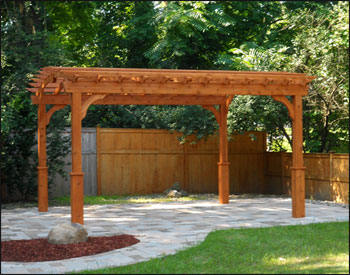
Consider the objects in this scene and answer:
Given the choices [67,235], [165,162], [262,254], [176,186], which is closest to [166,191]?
[176,186]

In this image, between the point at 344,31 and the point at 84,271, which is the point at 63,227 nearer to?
the point at 84,271

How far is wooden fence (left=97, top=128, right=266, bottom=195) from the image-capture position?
1538 centimetres

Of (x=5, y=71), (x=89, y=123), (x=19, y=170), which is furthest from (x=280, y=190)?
(x=5, y=71)

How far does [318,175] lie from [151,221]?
5.97 meters

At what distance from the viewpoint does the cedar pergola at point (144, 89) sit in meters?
9.58

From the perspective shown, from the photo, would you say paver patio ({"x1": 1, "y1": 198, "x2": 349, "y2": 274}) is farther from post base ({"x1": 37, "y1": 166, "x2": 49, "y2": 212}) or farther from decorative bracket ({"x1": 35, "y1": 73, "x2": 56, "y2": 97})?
decorative bracket ({"x1": 35, "y1": 73, "x2": 56, "y2": 97})

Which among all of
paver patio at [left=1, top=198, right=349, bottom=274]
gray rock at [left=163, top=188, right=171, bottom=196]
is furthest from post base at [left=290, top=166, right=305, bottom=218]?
gray rock at [left=163, top=188, right=171, bottom=196]

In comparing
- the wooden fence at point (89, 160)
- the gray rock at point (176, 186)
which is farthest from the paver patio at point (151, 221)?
the wooden fence at point (89, 160)

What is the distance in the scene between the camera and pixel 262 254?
22.7ft

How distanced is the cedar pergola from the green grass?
2516 millimetres

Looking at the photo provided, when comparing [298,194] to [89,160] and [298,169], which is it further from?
[89,160]

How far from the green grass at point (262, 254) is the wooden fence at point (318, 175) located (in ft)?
15.9

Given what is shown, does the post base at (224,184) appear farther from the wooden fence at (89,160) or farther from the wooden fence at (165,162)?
the wooden fence at (89,160)

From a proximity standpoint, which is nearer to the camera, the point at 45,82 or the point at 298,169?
the point at 45,82
